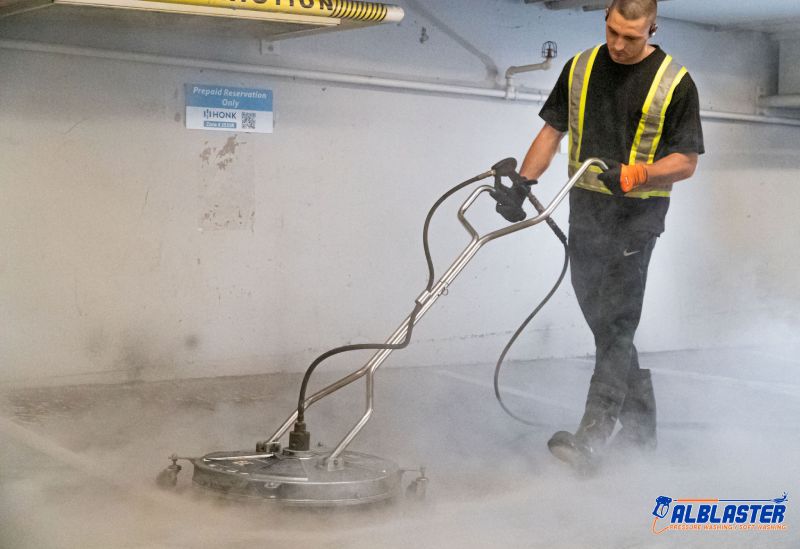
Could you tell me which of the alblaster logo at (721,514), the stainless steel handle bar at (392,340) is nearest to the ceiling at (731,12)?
the stainless steel handle bar at (392,340)

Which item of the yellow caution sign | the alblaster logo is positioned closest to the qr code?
the yellow caution sign

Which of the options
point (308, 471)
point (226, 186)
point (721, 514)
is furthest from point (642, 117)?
point (226, 186)

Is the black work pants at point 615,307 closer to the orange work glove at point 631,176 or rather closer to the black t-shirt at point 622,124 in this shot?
the black t-shirt at point 622,124

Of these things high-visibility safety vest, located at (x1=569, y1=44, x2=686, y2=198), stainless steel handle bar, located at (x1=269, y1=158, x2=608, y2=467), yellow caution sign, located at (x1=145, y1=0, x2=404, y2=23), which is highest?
yellow caution sign, located at (x1=145, y1=0, x2=404, y2=23)

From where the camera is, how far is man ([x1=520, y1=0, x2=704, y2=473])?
10.1 feet

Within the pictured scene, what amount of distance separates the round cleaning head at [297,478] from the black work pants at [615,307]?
88 cm

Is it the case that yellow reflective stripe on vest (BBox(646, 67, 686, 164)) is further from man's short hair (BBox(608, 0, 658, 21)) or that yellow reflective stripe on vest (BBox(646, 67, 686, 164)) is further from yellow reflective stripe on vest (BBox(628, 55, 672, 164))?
man's short hair (BBox(608, 0, 658, 21))

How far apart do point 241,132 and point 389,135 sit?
786 mm

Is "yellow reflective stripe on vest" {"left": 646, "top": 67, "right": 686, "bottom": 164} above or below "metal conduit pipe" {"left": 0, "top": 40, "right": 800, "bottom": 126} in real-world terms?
below

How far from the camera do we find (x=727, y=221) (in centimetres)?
620

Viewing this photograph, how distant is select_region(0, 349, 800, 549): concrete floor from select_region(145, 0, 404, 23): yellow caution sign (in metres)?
1.50

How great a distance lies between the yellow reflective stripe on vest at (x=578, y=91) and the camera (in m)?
3.22

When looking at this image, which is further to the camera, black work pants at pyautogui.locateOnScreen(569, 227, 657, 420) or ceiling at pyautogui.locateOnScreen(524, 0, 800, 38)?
ceiling at pyautogui.locateOnScreen(524, 0, 800, 38)

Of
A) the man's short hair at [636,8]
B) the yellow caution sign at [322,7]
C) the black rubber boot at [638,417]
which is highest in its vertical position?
the yellow caution sign at [322,7]
